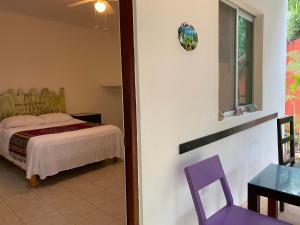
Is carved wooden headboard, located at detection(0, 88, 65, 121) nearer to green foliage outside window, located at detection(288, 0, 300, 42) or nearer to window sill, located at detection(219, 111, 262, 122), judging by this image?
window sill, located at detection(219, 111, 262, 122)

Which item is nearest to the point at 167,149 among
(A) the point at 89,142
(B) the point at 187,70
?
(B) the point at 187,70

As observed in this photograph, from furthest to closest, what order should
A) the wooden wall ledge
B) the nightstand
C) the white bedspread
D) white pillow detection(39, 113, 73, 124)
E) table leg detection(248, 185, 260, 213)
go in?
1. the nightstand
2. white pillow detection(39, 113, 73, 124)
3. the white bedspread
4. the wooden wall ledge
5. table leg detection(248, 185, 260, 213)

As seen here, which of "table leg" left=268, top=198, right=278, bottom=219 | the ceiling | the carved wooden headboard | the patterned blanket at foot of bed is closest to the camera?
"table leg" left=268, top=198, right=278, bottom=219

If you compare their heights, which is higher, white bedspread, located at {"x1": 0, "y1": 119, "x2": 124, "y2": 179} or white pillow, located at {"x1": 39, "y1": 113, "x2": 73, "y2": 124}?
white pillow, located at {"x1": 39, "y1": 113, "x2": 73, "y2": 124}

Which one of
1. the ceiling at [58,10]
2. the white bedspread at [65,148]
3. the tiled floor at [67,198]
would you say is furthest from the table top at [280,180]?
the ceiling at [58,10]

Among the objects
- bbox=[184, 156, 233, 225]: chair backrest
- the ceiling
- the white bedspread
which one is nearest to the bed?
the white bedspread

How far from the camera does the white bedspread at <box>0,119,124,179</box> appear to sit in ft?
10.3

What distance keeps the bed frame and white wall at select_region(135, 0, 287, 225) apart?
3.78 m

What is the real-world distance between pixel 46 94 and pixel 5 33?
1264 mm

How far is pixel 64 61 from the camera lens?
17.0 ft

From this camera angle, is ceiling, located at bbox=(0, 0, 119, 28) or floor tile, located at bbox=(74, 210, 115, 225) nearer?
floor tile, located at bbox=(74, 210, 115, 225)

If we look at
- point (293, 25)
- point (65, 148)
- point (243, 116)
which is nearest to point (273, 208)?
point (243, 116)

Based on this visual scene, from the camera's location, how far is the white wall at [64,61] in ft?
14.7

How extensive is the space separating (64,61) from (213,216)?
14.8ft
